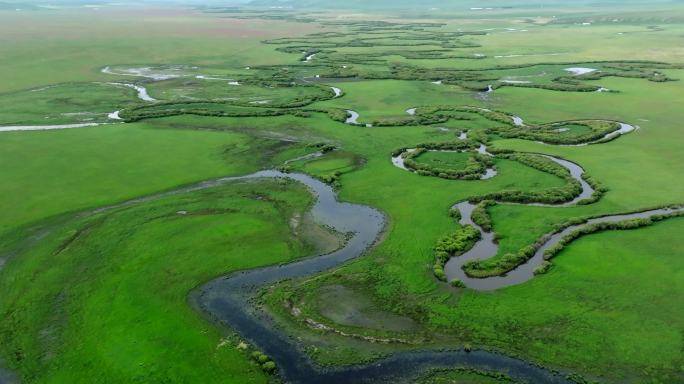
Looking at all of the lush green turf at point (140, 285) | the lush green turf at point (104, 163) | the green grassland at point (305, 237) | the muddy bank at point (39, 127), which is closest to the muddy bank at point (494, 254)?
the green grassland at point (305, 237)

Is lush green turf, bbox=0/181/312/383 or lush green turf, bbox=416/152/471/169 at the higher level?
lush green turf, bbox=416/152/471/169

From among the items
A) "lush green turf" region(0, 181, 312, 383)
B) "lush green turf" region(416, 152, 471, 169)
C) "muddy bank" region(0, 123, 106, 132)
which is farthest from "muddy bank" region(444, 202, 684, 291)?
"muddy bank" region(0, 123, 106, 132)

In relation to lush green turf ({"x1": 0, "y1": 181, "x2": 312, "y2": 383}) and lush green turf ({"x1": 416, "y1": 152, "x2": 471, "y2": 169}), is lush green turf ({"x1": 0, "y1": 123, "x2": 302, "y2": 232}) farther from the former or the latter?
lush green turf ({"x1": 416, "y1": 152, "x2": 471, "y2": 169})

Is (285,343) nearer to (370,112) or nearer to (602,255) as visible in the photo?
(602,255)

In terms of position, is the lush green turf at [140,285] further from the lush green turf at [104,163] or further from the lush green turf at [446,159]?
the lush green turf at [446,159]

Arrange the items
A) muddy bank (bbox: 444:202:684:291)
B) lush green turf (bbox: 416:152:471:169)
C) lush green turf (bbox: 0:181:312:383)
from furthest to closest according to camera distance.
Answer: lush green turf (bbox: 416:152:471:169), muddy bank (bbox: 444:202:684:291), lush green turf (bbox: 0:181:312:383)

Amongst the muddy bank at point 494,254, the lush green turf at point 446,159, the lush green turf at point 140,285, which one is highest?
the lush green turf at point 446,159

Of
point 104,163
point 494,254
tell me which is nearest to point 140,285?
point 494,254

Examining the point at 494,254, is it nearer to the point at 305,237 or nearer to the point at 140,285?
the point at 305,237
